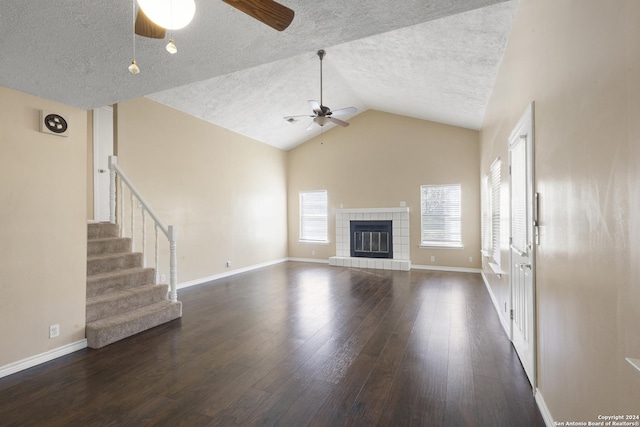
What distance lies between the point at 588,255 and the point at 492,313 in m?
2.98

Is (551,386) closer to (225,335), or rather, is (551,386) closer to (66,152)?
(225,335)

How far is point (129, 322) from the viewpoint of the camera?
3273 mm

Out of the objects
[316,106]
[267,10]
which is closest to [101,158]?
[316,106]

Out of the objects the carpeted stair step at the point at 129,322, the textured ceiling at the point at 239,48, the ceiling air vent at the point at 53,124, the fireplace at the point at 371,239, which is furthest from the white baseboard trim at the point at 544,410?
the fireplace at the point at 371,239

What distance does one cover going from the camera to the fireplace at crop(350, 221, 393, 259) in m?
7.35

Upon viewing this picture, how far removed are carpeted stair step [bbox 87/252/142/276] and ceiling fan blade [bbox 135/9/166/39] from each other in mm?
3176

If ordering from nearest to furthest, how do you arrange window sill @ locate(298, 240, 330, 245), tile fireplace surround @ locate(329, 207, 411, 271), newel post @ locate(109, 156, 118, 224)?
newel post @ locate(109, 156, 118, 224) < tile fireplace surround @ locate(329, 207, 411, 271) < window sill @ locate(298, 240, 330, 245)

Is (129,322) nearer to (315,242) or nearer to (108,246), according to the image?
(108,246)

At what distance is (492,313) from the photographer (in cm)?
391

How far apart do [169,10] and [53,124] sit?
96.1 inches

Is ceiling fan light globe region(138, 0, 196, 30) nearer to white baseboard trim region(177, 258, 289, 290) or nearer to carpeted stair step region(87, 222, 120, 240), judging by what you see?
carpeted stair step region(87, 222, 120, 240)

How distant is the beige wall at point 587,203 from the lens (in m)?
1.02

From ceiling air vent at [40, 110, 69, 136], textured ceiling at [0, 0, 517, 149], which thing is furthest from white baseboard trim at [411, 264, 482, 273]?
ceiling air vent at [40, 110, 69, 136]

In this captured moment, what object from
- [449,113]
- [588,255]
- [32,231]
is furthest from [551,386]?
[449,113]
